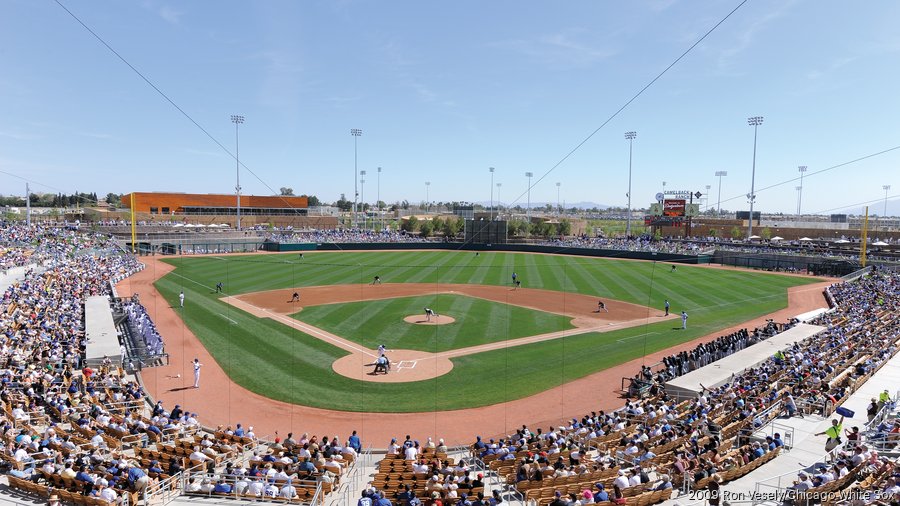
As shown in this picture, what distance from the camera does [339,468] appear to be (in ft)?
39.0

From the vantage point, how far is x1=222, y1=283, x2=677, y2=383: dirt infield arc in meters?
22.1

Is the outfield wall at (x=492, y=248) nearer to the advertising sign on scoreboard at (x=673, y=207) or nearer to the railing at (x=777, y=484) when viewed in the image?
the advertising sign on scoreboard at (x=673, y=207)

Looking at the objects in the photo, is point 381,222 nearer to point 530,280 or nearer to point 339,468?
point 530,280

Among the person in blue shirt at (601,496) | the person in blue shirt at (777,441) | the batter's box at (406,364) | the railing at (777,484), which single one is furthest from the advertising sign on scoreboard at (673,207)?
the person in blue shirt at (601,496)

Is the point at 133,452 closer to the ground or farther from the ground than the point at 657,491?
closer to the ground

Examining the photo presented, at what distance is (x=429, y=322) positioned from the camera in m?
29.9

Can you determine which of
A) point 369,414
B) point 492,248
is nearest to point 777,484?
point 369,414

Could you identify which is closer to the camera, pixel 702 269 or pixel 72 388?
pixel 72 388

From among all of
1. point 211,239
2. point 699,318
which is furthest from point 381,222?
point 699,318

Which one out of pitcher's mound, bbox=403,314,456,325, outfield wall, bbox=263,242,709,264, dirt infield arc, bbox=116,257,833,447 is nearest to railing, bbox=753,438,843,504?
dirt infield arc, bbox=116,257,833,447

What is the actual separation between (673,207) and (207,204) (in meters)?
85.3

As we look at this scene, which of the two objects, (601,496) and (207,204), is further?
(207,204)

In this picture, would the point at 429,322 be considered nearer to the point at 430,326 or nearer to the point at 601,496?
the point at 430,326

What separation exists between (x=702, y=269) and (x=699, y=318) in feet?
90.0
